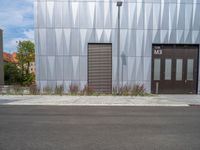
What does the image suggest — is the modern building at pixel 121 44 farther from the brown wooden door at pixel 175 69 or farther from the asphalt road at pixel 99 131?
the asphalt road at pixel 99 131

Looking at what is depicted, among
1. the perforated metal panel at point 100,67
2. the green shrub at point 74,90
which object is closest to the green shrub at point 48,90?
the green shrub at point 74,90

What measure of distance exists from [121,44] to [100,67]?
A: 9.19 feet

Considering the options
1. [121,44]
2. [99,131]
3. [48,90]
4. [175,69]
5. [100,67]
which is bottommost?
[99,131]

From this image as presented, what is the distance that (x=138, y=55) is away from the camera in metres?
16.4

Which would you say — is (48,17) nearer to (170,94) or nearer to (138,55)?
(138,55)

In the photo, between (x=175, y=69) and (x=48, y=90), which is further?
(x=175, y=69)

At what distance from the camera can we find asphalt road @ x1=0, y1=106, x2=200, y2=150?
16.2 feet

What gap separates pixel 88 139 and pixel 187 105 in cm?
833

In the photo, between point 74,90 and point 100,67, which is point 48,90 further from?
point 100,67

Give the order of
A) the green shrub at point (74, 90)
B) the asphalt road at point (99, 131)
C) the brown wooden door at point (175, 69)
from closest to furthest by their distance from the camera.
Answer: the asphalt road at point (99, 131), the green shrub at point (74, 90), the brown wooden door at point (175, 69)

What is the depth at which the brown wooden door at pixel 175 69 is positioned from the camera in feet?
53.6

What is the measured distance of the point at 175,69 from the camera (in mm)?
16297

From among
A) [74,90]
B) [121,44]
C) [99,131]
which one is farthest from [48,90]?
[99,131]

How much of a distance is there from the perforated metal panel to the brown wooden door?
4.07 meters
